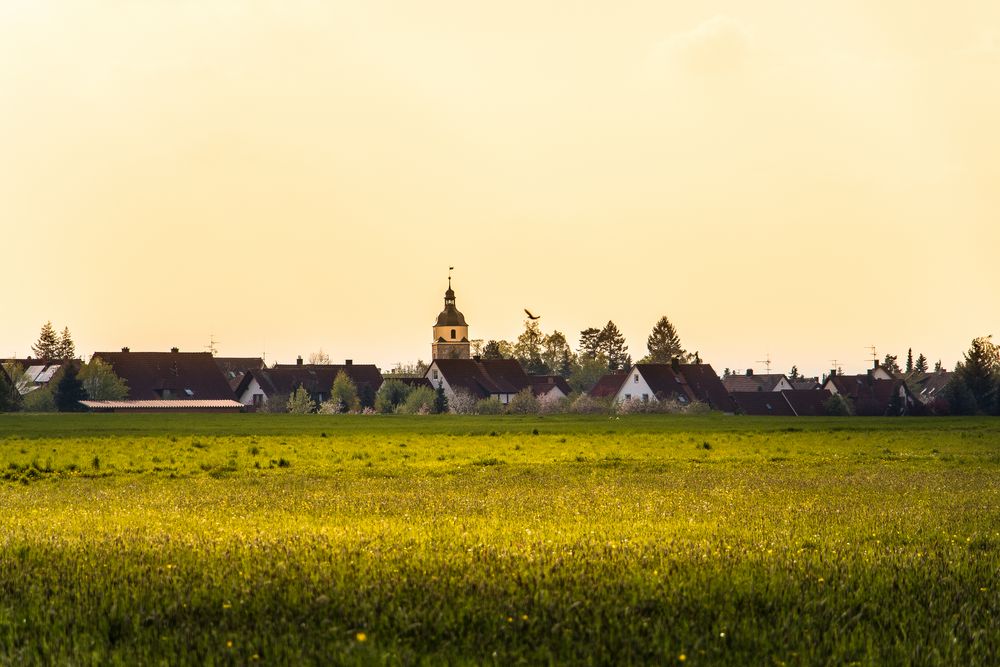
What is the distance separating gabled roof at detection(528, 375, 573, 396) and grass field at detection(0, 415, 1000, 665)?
145241mm

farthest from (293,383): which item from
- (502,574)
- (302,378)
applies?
(502,574)

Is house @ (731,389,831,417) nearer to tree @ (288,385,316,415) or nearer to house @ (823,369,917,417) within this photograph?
house @ (823,369,917,417)

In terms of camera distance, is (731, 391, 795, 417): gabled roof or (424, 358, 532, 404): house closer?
(731, 391, 795, 417): gabled roof

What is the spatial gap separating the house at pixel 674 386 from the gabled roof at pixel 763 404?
4.14 ft

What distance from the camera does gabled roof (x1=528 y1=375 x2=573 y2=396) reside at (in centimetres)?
17475

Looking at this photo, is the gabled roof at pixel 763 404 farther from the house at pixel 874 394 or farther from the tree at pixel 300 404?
the tree at pixel 300 404

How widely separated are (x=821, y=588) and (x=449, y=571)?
159 inches

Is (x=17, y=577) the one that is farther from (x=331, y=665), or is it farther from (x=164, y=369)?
(x=164, y=369)

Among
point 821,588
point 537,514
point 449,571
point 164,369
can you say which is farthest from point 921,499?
point 164,369

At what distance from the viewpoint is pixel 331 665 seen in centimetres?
1012

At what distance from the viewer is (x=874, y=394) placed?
557 ft

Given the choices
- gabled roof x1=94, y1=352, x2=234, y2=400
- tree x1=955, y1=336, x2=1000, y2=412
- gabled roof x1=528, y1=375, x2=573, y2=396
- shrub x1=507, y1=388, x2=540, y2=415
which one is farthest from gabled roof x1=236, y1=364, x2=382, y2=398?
tree x1=955, y1=336, x2=1000, y2=412

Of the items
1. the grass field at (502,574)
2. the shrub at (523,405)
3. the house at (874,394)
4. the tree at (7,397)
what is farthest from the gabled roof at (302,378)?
the grass field at (502,574)

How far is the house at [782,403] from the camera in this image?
15275cm
